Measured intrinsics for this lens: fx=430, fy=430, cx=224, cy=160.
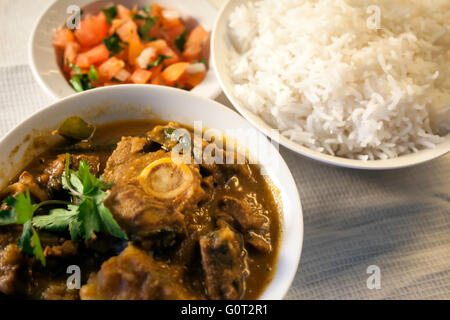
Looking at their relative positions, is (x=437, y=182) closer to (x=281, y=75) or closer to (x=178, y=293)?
(x=281, y=75)

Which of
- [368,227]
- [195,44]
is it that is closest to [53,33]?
[195,44]

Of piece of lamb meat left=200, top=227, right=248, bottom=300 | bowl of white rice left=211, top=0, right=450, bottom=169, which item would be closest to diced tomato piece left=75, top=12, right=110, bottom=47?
bowl of white rice left=211, top=0, right=450, bottom=169

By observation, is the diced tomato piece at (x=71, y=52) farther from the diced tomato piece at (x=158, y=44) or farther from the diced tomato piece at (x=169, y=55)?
the diced tomato piece at (x=169, y=55)

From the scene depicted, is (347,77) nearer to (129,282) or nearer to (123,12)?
(129,282)

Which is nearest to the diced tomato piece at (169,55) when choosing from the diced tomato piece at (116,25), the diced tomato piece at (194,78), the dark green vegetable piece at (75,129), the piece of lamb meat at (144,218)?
the diced tomato piece at (194,78)

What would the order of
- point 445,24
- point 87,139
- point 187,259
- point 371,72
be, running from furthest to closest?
1. point 445,24
2. point 371,72
3. point 87,139
4. point 187,259

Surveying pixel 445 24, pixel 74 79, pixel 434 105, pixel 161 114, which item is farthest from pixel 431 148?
pixel 74 79

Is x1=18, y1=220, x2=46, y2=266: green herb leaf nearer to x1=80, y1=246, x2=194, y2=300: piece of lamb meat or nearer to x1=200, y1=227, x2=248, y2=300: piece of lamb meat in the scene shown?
x1=80, y1=246, x2=194, y2=300: piece of lamb meat
